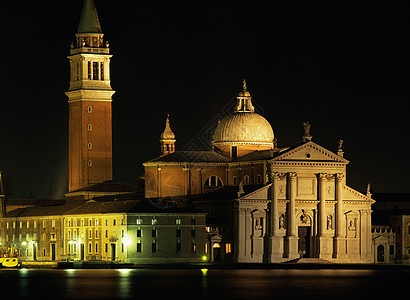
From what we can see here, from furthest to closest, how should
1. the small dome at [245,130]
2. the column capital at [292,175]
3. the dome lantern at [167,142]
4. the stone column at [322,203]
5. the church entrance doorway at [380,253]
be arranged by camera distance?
1. the dome lantern at [167,142]
2. the small dome at [245,130]
3. the church entrance doorway at [380,253]
4. the stone column at [322,203]
5. the column capital at [292,175]

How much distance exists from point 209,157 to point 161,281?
4666 centimetres

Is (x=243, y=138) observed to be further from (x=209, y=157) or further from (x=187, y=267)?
(x=187, y=267)

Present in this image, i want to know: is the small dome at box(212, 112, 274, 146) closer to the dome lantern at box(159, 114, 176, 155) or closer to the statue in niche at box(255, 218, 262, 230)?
the dome lantern at box(159, 114, 176, 155)

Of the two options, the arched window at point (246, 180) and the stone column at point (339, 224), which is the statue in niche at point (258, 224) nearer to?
the arched window at point (246, 180)

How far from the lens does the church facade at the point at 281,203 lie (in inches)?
6476

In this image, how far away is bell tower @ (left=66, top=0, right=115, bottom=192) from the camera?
18162cm

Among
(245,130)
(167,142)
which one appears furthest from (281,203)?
(167,142)

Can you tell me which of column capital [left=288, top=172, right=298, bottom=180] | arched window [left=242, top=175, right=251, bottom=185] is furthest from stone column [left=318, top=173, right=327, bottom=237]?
arched window [left=242, top=175, right=251, bottom=185]

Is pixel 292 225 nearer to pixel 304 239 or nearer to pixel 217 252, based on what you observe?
pixel 304 239

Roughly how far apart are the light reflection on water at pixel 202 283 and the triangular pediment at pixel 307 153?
740 inches

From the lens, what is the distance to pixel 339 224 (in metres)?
167

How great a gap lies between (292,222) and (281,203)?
2034mm

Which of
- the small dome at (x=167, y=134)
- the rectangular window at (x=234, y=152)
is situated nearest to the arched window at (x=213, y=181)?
the rectangular window at (x=234, y=152)

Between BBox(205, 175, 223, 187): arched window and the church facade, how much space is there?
143cm
